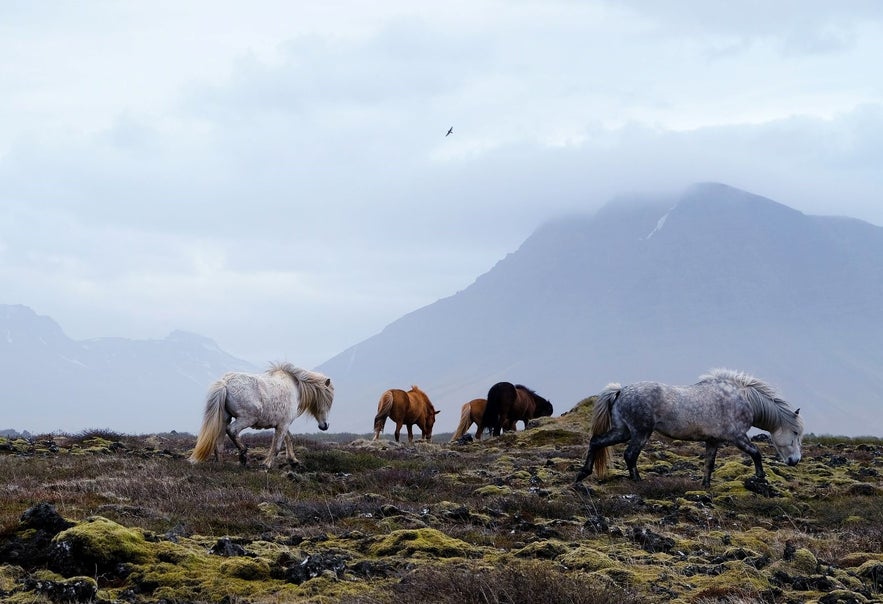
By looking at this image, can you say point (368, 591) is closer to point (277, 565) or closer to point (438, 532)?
point (277, 565)

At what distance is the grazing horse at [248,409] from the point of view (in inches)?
691

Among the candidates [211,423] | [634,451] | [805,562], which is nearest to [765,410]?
[634,451]

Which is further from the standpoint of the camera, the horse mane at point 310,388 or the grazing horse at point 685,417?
the horse mane at point 310,388

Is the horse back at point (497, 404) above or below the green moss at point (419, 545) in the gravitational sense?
above

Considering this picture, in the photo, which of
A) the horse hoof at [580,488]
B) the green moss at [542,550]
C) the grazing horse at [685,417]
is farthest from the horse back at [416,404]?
the green moss at [542,550]

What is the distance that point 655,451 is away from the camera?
23.8 metres

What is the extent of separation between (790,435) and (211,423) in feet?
35.4

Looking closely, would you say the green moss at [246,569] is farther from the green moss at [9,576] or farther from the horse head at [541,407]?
the horse head at [541,407]

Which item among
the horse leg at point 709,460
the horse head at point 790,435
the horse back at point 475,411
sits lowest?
the horse leg at point 709,460

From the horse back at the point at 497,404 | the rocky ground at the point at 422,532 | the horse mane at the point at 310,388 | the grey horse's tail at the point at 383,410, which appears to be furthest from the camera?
A: the horse back at the point at 497,404

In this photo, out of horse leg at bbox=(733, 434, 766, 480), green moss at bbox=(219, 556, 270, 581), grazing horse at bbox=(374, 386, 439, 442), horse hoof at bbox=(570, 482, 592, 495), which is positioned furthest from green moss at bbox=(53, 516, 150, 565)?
grazing horse at bbox=(374, 386, 439, 442)

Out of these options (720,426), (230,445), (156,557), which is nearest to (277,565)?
(156,557)

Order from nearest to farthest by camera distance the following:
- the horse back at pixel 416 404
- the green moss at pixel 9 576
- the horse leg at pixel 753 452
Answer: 1. the green moss at pixel 9 576
2. the horse leg at pixel 753 452
3. the horse back at pixel 416 404

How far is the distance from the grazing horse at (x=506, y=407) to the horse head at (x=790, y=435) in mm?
13887
